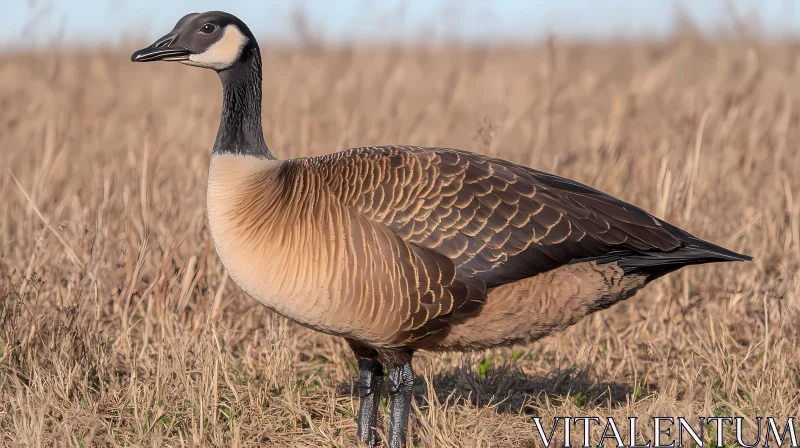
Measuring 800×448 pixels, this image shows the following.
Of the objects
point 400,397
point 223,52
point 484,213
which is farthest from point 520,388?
point 223,52

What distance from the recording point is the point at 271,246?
14.1 feet

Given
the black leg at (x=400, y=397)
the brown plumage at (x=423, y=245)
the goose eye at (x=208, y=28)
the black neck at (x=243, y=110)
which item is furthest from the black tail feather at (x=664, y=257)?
the goose eye at (x=208, y=28)

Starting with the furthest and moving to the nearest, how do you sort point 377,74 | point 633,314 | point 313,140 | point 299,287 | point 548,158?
point 377,74 < point 548,158 < point 313,140 < point 633,314 < point 299,287

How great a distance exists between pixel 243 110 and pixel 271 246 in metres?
0.92

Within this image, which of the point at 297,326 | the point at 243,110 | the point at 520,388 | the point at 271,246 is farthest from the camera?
the point at 297,326

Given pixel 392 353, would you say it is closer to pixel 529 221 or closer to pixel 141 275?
pixel 529 221

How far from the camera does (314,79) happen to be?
42.2 feet

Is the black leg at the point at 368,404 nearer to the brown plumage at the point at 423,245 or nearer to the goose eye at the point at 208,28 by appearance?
the brown plumage at the point at 423,245

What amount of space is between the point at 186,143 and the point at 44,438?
590cm

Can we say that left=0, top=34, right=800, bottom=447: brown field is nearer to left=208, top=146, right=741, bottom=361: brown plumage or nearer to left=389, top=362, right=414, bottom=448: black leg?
left=389, top=362, right=414, bottom=448: black leg

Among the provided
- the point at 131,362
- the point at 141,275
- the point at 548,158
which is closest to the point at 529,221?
the point at 131,362

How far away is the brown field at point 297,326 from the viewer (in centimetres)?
471

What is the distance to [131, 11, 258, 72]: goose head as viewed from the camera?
191 inches

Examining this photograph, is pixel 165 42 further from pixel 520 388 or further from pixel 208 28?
pixel 520 388
